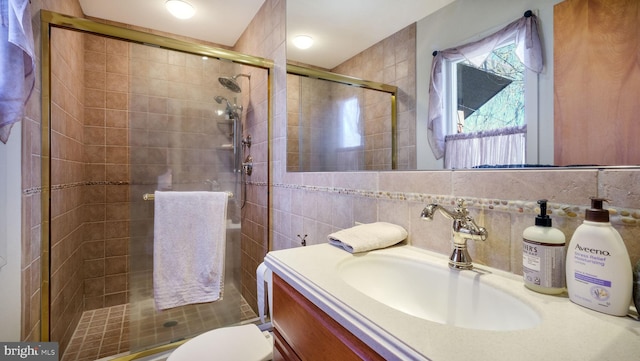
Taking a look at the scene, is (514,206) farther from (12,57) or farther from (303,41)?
(12,57)

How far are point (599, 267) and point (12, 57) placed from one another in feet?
5.56

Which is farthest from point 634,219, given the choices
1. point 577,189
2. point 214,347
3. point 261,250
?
point 261,250

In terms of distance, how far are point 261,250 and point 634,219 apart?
72.7 inches

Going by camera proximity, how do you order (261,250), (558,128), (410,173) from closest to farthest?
1. (558,128)
2. (410,173)
3. (261,250)

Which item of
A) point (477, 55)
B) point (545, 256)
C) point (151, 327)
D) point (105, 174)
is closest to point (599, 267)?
point (545, 256)

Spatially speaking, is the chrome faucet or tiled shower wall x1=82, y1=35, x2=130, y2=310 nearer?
the chrome faucet

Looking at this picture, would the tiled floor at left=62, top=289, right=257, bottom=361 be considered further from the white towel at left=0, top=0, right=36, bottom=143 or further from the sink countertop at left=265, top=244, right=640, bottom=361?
the sink countertop at left=265, top=244, right=640, bottom=361

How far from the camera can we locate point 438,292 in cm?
70

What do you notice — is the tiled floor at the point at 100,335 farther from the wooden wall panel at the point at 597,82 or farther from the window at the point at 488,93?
the wooden wall panel at the point at 597,82

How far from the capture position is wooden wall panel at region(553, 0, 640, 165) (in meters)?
0.50

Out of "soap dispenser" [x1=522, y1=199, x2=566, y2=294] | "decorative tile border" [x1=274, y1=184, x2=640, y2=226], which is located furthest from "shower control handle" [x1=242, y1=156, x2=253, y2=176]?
"soap dispenser" [x1=522, y1=199, x2=566, y2=294]

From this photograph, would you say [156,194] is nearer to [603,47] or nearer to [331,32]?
[331,32]

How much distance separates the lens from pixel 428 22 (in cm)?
89

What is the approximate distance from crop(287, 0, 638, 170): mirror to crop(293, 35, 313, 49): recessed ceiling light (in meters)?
0.33
